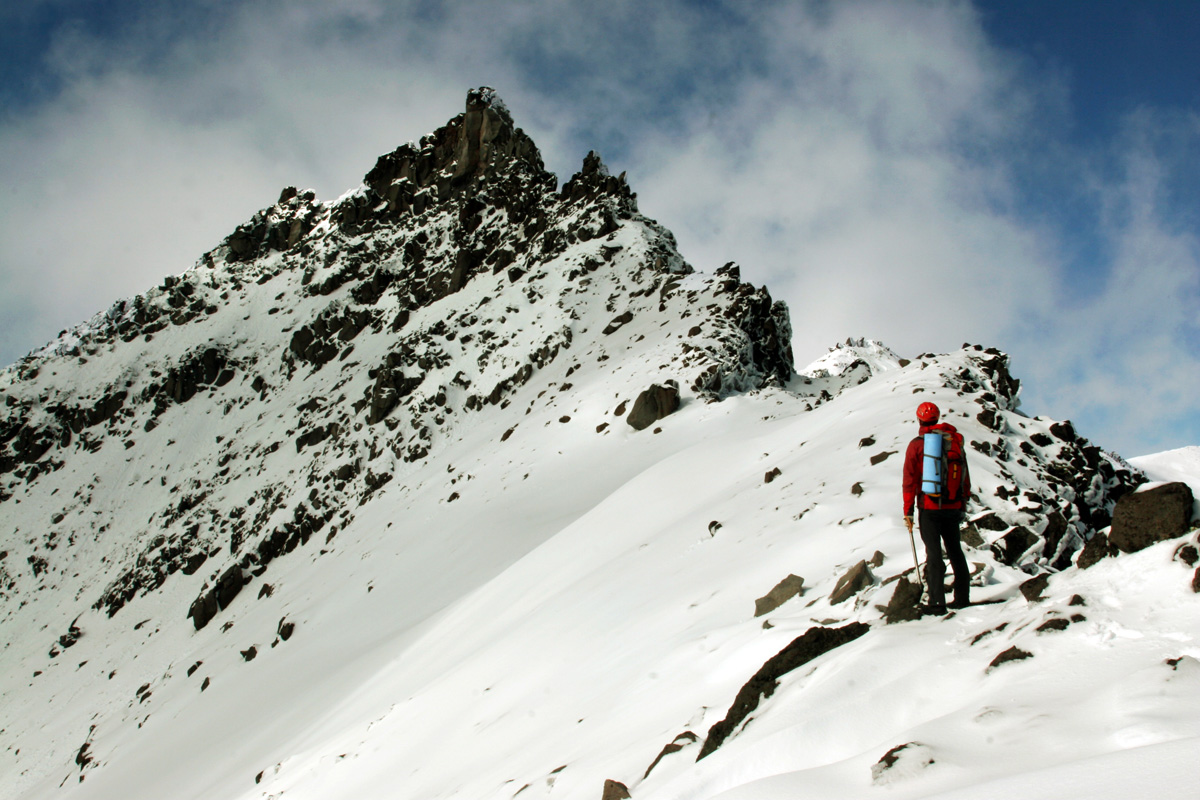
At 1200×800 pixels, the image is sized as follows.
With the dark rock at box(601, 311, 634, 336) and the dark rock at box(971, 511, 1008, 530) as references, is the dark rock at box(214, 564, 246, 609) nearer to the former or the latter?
the dark rock at box(601, 311, 634, 336)

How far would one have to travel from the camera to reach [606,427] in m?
25.9

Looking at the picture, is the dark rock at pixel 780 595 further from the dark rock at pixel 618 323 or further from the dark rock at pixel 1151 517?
the dark rock at pixel 618 323

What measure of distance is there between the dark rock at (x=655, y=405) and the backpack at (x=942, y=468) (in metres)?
18.4

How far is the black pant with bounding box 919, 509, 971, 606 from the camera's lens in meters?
5.59

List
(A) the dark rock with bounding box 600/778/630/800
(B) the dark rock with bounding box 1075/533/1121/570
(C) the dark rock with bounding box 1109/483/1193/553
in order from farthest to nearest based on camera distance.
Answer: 1. (B) the dark rock with bounding box 1075/533/1121/570
2. (A) the dark rock with bounding box 600/778/630/800
3. (C) the dark rock with bounding box 1109/483/1193/553

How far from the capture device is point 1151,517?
4746 mm

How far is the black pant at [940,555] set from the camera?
559cm

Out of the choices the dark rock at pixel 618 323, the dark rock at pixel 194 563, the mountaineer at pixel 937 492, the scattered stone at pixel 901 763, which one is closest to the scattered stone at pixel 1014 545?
the mountaineer at pixel 937 492

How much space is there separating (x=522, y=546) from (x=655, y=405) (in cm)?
749

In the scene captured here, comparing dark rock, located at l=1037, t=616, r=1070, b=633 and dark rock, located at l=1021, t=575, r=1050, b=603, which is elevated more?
dark rock, located at l=1021, t=575, r=1050, b=603

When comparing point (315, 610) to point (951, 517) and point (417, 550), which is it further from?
point (951, 517)

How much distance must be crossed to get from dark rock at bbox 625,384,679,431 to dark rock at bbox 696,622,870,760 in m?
19.1

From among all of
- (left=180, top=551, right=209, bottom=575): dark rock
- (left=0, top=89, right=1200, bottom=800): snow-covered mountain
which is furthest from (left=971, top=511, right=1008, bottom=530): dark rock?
(left=180, top=551, right=209, bottom=575): dark rock

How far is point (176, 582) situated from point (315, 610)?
2030cm
